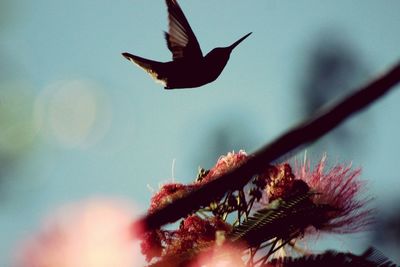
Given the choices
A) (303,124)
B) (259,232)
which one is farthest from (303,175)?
(303,124)

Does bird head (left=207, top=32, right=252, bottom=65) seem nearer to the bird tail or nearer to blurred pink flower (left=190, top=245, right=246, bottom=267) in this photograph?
the bird tail

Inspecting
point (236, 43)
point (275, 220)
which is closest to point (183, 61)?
point (236, 43)

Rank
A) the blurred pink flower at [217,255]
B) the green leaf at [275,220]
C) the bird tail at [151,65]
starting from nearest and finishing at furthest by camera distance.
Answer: the blurred pink flower at [217,255]
the green leaf at [275,220]
the bird tail at [151,65]

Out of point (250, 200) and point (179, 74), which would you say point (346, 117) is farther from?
point (179, 74)

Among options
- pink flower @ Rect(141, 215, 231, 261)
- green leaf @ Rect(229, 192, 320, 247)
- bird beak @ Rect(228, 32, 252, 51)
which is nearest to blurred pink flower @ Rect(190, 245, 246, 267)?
green leaf @ Rect(229, 192, 320, 247)

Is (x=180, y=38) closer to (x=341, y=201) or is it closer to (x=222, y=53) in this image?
(x=222, y=53)

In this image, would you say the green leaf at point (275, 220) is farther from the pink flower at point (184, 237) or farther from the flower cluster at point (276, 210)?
the pink flower at point (184, 237)

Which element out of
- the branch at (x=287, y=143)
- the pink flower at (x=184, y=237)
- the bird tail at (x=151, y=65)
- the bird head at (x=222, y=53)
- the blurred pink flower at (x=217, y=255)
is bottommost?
the branch at (x=287, y=143)

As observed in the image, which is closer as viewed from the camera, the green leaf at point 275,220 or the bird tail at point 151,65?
the green leaf at point 275,220

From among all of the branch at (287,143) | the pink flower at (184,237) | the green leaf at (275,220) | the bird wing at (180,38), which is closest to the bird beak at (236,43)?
the bird wing at (180,38)
